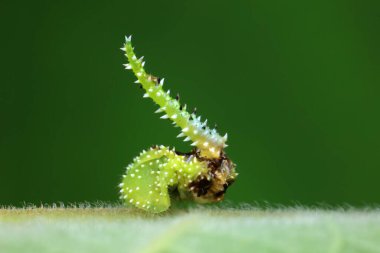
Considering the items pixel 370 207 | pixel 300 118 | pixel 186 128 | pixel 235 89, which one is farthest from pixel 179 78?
pixel 370 207

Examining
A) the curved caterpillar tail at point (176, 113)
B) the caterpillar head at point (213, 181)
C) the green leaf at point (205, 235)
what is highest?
the curved caterpillar tail at point (176, 113)

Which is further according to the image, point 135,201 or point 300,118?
point 300,118

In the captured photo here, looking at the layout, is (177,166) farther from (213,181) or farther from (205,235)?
(205,235)

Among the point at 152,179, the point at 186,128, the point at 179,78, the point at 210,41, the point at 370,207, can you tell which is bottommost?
the point at 370,207

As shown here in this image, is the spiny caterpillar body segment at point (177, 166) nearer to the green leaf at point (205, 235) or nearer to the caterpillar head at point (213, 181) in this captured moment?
the caterpillar head at point (213, 181)

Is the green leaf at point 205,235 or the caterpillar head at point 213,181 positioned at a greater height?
the caterpillar head at point 213,181

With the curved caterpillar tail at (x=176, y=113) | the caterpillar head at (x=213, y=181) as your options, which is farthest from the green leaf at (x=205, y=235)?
the curved caterpillar tail at (x=176, y=113)

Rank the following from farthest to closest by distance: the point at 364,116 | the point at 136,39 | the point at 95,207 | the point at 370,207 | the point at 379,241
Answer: the point at 136,39
the point at 364,116
the point at 95,207
the point at 370,207
the point at 379,241

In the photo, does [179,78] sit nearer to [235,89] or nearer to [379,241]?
[235,89]
